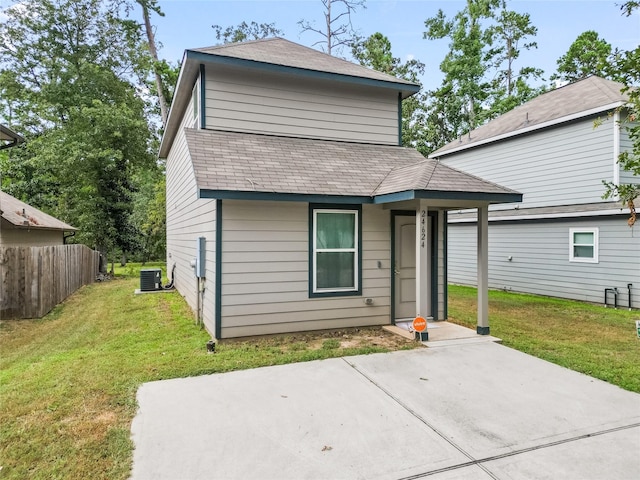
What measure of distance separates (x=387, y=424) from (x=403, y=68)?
83.0 feet

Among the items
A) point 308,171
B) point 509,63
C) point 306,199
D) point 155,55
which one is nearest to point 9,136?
point 308,171

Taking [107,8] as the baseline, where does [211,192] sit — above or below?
below

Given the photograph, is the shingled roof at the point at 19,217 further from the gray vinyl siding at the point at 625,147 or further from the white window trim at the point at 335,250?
the gray vinyl siding at the point at 625,147

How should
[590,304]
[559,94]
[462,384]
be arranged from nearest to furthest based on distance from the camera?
1. [462,384]
2. [590,304]
3. [559,94]

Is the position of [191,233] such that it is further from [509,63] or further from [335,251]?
[509,63]

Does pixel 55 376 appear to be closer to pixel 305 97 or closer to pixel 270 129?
pixel 270 129

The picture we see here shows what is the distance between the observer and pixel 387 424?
3.26 metres

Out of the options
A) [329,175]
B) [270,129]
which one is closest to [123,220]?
[270,129]

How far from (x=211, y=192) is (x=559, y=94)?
13243 millimetres

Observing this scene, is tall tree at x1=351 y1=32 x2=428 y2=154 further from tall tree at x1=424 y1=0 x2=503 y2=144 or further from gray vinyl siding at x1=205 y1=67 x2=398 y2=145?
gray vinyl siding at x1=205 y1=67 x2=398 y2=145

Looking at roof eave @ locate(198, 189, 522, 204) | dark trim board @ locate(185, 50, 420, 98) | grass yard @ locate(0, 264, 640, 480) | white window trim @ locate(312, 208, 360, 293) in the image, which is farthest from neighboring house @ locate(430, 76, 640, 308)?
white window trim @ locate(312, 208, 360, 293)

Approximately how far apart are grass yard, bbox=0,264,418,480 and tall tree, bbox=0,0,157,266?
10.1 meters

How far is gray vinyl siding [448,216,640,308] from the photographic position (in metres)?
9.29

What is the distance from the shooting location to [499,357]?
5.12m
